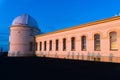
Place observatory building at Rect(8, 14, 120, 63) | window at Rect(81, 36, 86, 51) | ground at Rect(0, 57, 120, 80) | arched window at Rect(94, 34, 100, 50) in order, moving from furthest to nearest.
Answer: window at Rect(81, 36, 86, 51) < arched window at Rect(94, 34, 100, 50) < observatory building at Rect(8, 14, 120, 63) < ground at Rect(0, 57, 120, 80)

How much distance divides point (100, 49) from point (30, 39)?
74.4 ft

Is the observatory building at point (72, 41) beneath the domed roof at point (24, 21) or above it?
beneath

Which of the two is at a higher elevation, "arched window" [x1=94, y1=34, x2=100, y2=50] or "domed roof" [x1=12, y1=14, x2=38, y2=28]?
"domed roof" [x1=12, y1=14, x2=38, y2=28]

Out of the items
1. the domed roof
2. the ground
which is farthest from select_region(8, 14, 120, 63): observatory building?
the ground

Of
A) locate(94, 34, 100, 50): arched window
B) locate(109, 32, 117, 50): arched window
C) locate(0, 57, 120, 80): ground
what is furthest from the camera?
locate(94, 34, 100, 50): arched window

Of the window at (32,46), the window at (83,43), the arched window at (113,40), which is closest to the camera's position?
the arched window at (113,40)

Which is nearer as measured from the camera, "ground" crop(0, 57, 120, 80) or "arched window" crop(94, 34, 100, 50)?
"ground" crop(0, 57, 120, 80)

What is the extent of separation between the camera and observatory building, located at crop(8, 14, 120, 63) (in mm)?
19859

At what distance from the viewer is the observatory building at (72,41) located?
19.9 metres

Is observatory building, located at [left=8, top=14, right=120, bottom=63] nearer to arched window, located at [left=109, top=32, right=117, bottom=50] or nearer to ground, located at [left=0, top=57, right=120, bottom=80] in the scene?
arched window, located at [left=109, top=32, right=117, bottom=50]

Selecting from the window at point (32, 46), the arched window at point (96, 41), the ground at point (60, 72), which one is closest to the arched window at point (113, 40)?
the arched window at point (96, 41)

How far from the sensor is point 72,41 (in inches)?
1049

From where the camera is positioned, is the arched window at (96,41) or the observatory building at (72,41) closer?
the observatory building at (72,41)

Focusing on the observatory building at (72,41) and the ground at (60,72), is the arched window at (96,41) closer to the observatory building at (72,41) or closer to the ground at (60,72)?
the observatory building at (72,41)
